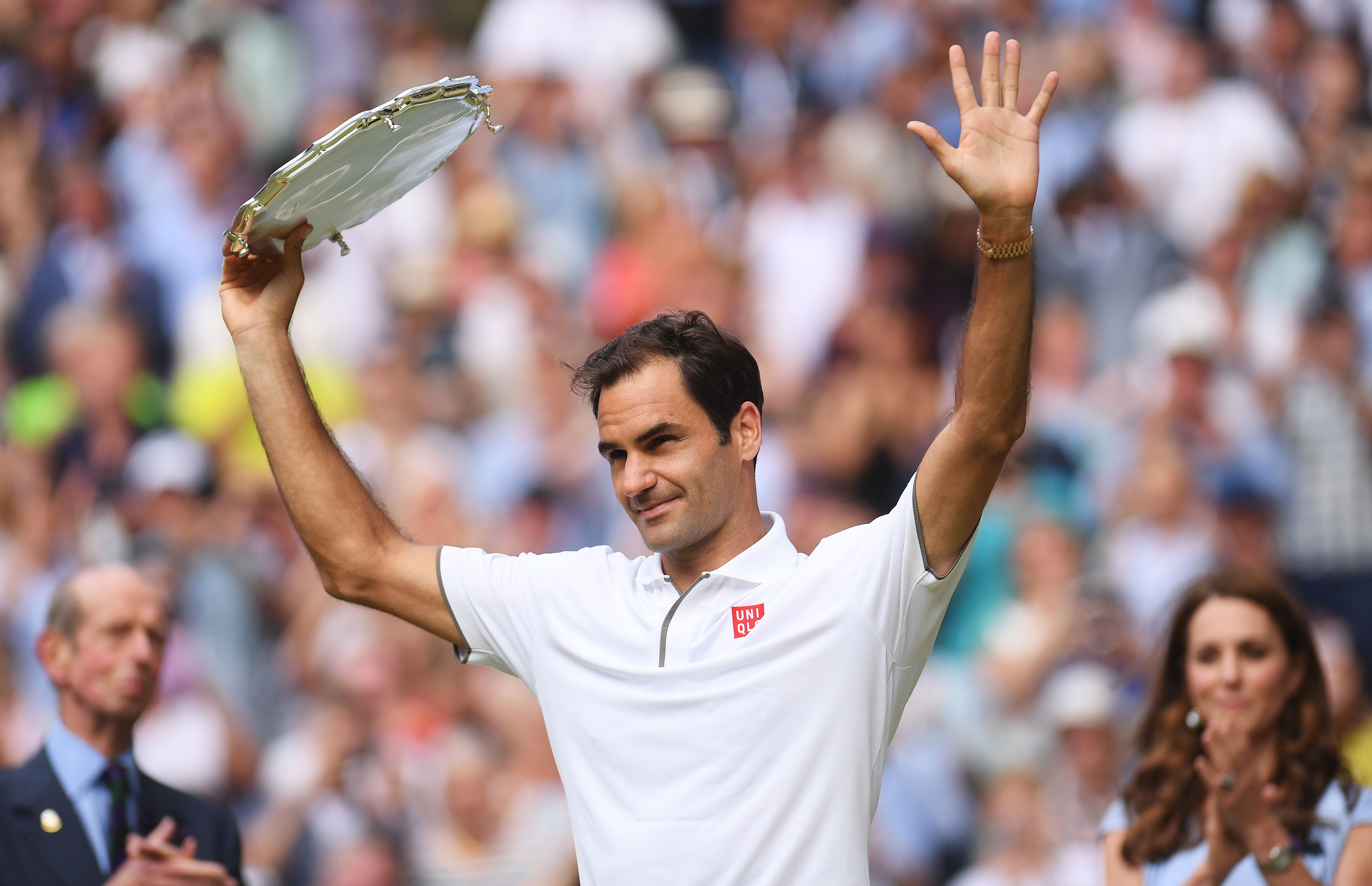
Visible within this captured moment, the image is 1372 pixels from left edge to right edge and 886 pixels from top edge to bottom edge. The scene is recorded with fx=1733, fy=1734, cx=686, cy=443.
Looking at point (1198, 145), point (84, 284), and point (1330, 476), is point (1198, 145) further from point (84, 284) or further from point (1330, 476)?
point (84, 284)

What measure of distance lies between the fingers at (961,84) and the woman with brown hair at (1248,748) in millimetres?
1699

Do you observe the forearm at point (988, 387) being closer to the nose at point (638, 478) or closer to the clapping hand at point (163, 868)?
the nose at point (638, 478)

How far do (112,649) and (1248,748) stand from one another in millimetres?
2854

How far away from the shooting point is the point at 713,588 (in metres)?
3.50

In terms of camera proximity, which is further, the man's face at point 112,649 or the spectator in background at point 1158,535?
the spectator in background at point 1158,535

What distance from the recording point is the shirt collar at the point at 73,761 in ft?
14.5

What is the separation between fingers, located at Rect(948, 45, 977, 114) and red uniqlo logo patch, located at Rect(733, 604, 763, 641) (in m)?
1.05

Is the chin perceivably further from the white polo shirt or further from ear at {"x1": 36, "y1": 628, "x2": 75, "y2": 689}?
ear at {"x1": 36, "y1": 628, "x2": 75, "y2": 689}

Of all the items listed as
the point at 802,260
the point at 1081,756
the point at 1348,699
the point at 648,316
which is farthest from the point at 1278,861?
the point at 648,316

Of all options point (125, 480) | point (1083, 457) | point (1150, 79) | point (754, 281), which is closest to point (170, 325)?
point (125, 480)

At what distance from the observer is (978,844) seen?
771 cm

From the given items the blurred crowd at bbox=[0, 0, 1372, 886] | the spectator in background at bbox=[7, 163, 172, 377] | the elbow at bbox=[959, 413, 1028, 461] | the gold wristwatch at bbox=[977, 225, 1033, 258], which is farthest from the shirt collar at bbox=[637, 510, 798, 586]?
the spectator in background at bbox=[7, 163, 172, 377]

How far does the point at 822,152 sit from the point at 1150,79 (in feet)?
6.80

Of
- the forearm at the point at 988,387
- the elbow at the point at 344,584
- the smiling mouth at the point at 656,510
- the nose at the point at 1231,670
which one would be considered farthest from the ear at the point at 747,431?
the nose at the point at 1231,670
